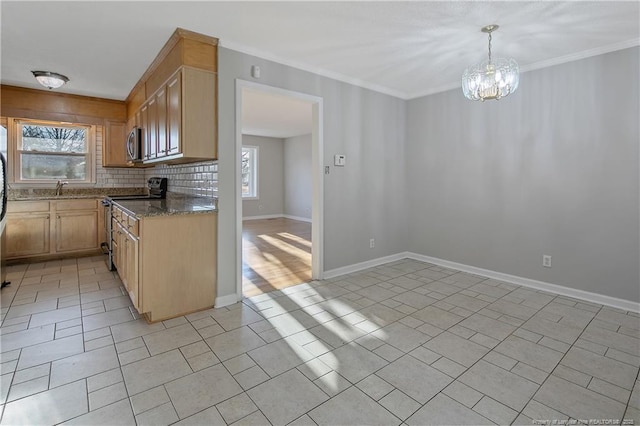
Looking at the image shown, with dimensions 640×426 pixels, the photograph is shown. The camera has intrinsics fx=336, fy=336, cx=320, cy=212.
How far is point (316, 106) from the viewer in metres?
3.81

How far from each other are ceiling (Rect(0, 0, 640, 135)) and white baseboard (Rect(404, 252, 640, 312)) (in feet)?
7.57

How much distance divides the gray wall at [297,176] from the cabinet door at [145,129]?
5525mm

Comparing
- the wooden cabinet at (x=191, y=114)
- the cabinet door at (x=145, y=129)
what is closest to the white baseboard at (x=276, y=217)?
the cabinet door at (x=145, y=129)

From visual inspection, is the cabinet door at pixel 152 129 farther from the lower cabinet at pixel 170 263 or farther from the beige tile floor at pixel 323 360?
the beige tile floor at pixel 323 360

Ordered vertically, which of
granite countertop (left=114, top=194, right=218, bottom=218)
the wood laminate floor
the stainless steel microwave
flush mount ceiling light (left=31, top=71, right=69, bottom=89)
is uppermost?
flush mount ceiling light (left=31, top=71, right=69, bottom=89)

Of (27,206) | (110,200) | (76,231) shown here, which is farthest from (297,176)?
(27,206)

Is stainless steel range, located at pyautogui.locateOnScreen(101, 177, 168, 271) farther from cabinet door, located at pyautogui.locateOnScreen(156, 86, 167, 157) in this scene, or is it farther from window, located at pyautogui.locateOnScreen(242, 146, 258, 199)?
window, located at pyautogui.locateOnScreen(242, 146, 258, 199)

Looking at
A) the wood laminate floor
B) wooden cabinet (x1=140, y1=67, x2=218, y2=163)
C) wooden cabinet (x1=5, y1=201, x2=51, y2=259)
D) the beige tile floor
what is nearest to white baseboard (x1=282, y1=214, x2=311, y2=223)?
the wood laminate floor

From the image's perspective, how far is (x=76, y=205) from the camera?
481cm

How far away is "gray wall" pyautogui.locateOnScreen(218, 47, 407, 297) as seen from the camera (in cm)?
310

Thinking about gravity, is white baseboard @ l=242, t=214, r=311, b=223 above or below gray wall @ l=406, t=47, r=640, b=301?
below

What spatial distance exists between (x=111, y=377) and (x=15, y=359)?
0.76 metres

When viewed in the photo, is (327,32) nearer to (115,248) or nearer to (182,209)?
(182,209)

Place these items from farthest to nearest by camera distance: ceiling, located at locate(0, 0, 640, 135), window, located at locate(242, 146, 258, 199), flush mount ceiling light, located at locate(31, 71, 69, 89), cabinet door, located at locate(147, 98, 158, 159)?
window, located at locate(242, 146, 258, 199) < flush mount ceiling light, located at locate(31, 71, 69, 89) < cabinet door, located at locate(147, 98, 158, 159) < ceiling, located at locate(0, 0, 640, 135)
